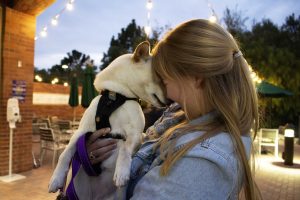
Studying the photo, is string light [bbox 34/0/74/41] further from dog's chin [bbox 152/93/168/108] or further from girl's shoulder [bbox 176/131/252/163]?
girl's shoulder [bbox 176/131/252/163]

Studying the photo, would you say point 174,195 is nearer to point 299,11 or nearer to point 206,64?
point 206,64

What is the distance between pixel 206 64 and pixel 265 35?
2423 cm

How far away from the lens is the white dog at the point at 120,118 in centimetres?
171

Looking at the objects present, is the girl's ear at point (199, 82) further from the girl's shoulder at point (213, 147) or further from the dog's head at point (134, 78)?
the dog's head at point (134, 78)

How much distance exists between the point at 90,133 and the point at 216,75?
0.87 meters

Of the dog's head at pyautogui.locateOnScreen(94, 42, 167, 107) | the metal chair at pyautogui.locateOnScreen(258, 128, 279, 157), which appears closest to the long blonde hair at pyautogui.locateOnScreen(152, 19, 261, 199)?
the dog's head at pyautogui.locateOnScreen(94, 42, 167, 107)

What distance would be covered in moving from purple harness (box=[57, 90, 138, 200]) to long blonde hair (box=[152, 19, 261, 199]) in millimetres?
550

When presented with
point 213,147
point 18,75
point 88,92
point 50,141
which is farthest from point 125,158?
point 50,141

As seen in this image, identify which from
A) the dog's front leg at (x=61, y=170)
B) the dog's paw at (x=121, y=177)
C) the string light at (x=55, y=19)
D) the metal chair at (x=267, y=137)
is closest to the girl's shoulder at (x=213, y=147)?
the dog's paw at (x=121, y=177)

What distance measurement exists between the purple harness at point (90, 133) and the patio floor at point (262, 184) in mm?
2640

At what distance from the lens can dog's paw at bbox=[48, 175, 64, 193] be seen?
181cm

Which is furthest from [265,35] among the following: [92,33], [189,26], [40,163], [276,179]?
[92,33]

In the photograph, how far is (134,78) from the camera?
1.83m

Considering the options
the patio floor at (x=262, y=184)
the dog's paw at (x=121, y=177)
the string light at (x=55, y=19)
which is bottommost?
the patio floor at (x=262, y=184)
